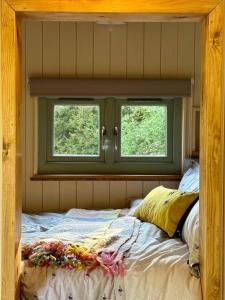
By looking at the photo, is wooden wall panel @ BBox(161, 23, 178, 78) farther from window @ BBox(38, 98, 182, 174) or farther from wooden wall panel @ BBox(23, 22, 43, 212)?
wooden wall panel @ BBox(23, 22, 43, 212)

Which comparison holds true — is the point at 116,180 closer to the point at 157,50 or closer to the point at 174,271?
the point at 157,50

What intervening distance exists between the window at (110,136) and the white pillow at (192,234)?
1.37 meters

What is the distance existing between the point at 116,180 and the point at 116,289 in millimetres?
1653

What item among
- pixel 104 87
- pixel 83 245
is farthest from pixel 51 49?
pixel 83 245

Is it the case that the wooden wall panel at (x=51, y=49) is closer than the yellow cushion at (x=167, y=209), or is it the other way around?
the yellow cushion at (x=167, y=209)

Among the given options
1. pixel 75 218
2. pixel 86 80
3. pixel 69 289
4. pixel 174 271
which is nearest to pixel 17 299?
pixel 69 289

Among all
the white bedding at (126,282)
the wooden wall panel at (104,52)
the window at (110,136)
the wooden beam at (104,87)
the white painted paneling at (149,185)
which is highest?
the wooden wall panel at (104,52)

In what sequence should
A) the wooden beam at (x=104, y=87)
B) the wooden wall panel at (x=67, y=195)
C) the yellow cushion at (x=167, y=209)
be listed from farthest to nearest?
the wooden wall panel at (x=67, y=195)
the wooden beam at (x=104, y=87)
the yellow cushion at (x=167, y=209)

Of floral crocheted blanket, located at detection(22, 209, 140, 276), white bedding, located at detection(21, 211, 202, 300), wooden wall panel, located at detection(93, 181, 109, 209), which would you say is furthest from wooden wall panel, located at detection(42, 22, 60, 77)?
white bedding, located at detection(21, 211, 202, 300)

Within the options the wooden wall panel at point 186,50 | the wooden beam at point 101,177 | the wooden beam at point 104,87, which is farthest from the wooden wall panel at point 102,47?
the wooden beam at point 101,177

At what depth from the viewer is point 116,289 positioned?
1.94m

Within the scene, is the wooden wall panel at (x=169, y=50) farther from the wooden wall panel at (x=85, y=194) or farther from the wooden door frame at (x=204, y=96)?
the wooden door frame at (x=204, y=96)

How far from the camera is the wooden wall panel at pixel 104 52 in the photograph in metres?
3.51

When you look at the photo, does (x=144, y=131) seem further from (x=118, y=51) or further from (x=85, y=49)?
(x=85, y=49)
